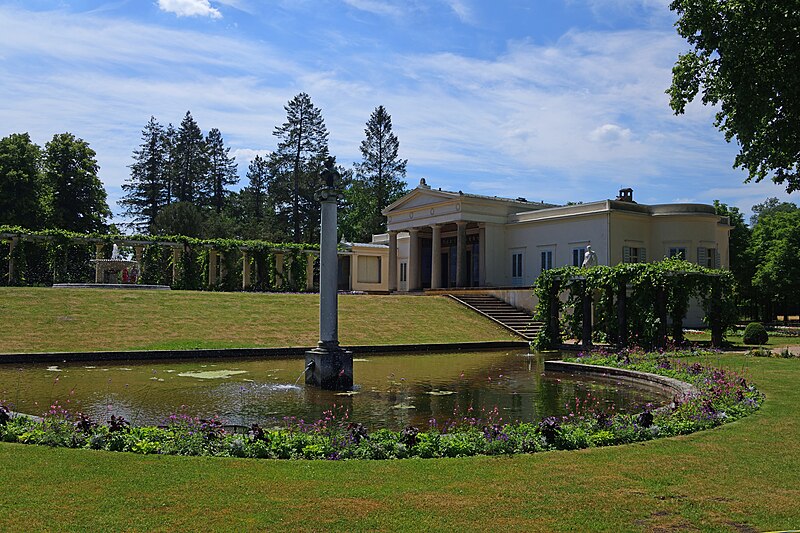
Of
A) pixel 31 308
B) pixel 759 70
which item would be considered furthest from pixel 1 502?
pixel 31 308

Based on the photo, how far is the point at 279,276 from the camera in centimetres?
4425

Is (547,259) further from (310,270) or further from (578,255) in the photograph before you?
(310,270)

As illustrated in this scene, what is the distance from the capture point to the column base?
47.2 ft

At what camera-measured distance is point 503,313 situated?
3434cm

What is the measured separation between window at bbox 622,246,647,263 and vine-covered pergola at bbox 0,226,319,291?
19292 millimetres

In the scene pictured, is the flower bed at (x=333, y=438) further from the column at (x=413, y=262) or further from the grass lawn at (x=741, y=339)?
the column at (x=413, y=262)

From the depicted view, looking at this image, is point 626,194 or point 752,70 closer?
point 752,70

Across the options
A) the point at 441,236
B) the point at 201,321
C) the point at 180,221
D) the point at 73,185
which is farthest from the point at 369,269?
the point at 201,321

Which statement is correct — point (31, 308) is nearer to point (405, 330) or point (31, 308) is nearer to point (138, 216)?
point (405, 330)

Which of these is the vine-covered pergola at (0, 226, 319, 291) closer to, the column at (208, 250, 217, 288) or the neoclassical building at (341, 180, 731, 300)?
the column at (208, 250, 217, 288)

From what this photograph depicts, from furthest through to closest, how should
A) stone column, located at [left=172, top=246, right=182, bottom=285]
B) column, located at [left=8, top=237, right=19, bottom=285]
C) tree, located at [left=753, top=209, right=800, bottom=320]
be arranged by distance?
tree, located at [left=753, top=209, right=800, bottom=320] → stone column, located at [left=172, top=246, right=182, bottom=285] → column, located at [left=8, top=237, right=19, bottom=285]

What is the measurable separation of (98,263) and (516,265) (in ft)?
78.4

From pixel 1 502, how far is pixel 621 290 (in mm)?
21626

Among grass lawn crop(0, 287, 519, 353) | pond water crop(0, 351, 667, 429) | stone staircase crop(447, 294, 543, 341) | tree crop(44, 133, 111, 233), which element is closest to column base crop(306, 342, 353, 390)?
pond water crop(0, 351, 667, 429)
